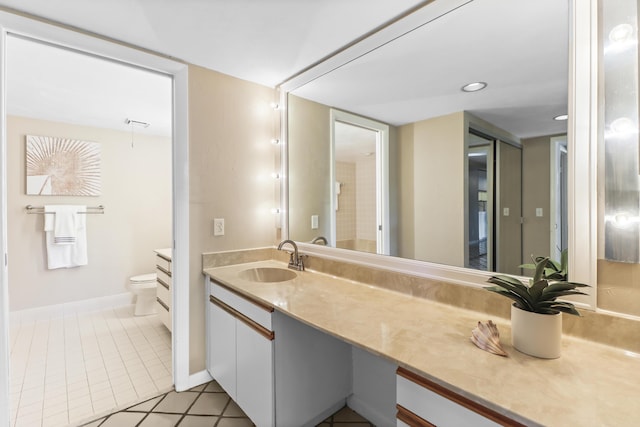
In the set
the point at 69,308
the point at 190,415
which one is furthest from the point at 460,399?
the point at 69,308

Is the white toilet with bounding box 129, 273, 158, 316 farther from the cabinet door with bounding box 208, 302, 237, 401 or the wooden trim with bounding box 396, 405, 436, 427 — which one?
the wooden trim with bounding box 396, 405, 436, 427

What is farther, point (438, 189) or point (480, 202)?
point (438, 189)

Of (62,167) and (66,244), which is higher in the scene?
(62,167)

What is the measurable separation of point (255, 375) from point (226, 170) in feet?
4.41

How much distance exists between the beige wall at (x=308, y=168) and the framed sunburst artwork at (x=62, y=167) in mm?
2717

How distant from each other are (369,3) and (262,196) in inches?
57.0

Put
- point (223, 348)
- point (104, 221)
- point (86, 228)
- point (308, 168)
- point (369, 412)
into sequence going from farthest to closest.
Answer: point (104, 221) → point (86, 228) → point (308, 168) → point (223, 348) → point (369, 412)

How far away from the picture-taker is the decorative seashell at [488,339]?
92 cm

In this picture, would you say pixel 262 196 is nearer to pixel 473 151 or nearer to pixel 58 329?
pixel 473 151

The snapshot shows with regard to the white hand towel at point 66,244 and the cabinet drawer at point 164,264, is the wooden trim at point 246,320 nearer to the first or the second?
the cabinet drawer at point 164,264

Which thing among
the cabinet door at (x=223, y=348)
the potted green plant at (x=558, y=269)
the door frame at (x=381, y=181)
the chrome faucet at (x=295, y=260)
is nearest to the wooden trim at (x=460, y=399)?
the potted green plant at (x=558, y=269)

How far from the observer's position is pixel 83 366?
2262mm

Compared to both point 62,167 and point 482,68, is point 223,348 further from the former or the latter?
point 62,167

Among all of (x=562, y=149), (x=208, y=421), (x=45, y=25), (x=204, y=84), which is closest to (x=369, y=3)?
(x=562, y=149)
